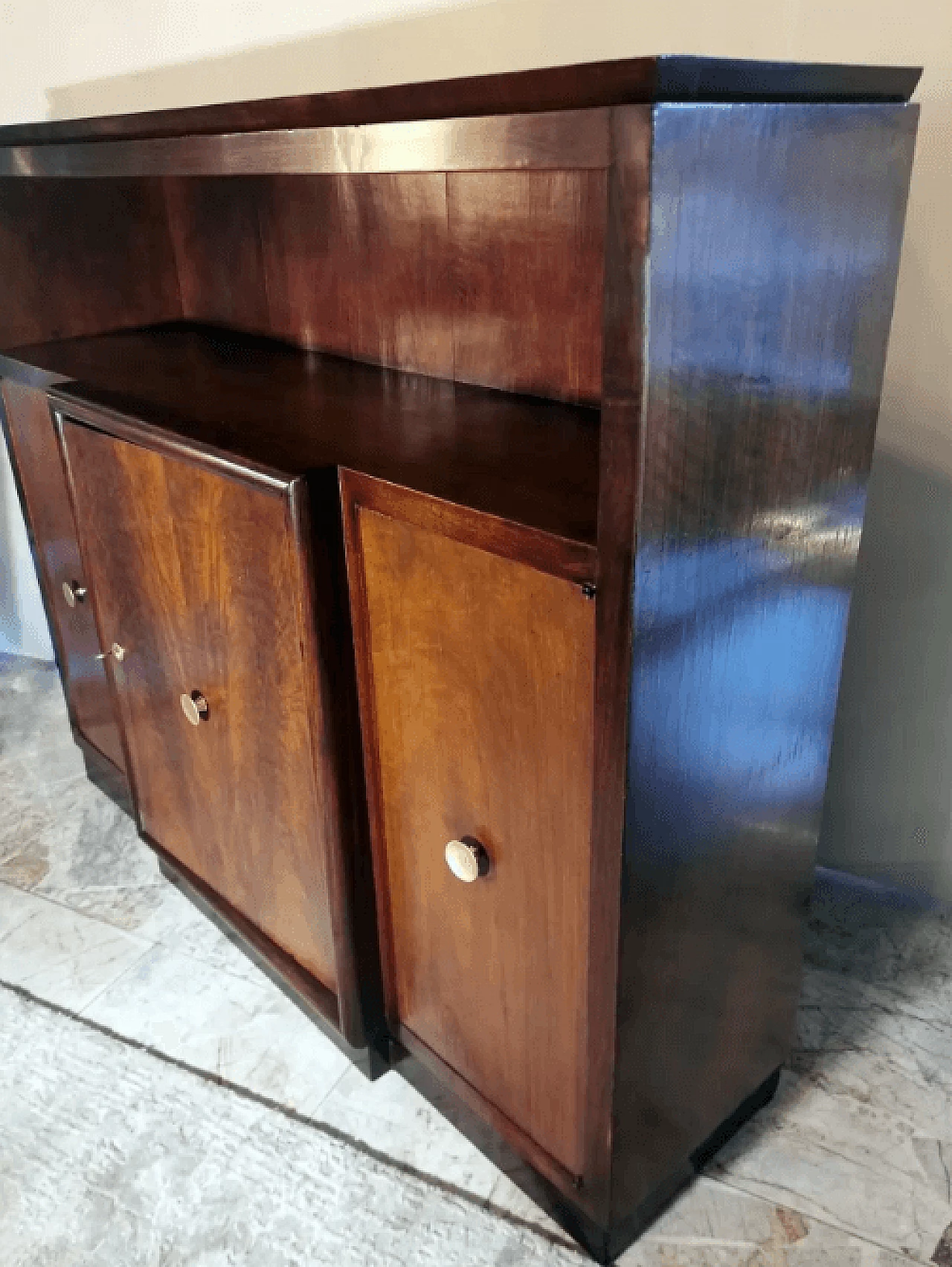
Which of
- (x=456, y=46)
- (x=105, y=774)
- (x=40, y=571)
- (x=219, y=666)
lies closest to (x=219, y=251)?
(x=456, y=46)

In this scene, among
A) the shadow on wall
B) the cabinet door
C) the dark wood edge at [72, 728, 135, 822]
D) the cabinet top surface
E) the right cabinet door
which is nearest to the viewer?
the cabinet top surface

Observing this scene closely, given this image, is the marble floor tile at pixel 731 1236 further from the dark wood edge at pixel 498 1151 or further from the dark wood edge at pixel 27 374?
the dark wood edge at pixel 27 374

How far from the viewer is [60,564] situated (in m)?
1.74

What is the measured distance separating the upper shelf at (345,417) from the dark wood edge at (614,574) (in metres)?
0.05

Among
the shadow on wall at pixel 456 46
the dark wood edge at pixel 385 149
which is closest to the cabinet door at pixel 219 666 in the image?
the dark wood edge at pixel 385 149

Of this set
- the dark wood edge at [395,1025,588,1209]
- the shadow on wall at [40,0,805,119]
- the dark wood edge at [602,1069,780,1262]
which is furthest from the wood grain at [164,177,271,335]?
the dark wood edge at [602,1069,780,1262]

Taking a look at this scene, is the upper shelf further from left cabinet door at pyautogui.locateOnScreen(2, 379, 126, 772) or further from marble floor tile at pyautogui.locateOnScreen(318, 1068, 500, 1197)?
marble floor tile at pyautogui.locateOnScreen(318, 1068, 500, 1197)

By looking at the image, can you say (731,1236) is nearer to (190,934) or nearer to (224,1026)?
(224,1026)

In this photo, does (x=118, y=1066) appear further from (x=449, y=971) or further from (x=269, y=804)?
(x=449, y=971)

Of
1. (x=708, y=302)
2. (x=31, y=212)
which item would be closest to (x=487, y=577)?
(x=708, y=302)

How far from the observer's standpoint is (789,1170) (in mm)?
1205

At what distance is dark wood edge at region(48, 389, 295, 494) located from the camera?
1051 mm

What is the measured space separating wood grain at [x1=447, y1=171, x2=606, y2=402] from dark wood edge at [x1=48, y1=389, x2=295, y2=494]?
375 millimetres

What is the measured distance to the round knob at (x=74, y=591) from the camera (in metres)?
1.69
